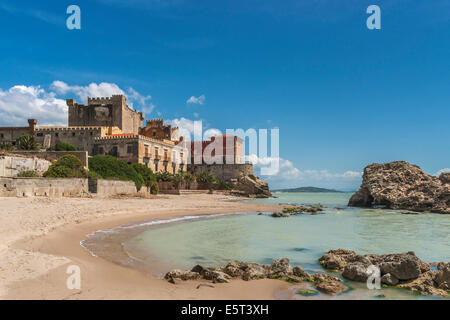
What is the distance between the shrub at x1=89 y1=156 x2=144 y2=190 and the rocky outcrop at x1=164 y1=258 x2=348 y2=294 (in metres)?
27.2

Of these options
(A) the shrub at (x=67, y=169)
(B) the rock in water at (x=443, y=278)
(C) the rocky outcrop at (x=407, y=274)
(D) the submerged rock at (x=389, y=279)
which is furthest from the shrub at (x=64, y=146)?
(B) the rock in water at (x=443, y=278)

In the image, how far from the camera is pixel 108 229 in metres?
15.4

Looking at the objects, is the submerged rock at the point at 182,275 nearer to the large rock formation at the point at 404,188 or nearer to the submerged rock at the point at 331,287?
the submerged rock at the point at 331,287

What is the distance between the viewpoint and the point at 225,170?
6531cm

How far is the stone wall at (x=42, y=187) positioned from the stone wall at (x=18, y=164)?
5928 mm

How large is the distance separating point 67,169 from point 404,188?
36.7m

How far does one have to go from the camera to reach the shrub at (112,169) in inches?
1316

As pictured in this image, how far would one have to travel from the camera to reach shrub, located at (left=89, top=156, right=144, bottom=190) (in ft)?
110

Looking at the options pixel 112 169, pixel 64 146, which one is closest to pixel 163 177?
pixel 64 146

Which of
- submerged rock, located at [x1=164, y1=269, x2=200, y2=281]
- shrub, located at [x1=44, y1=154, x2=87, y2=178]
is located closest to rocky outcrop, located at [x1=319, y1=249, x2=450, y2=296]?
submerged rock, located at [x1=164, y1=269, x2=200, y2=281]

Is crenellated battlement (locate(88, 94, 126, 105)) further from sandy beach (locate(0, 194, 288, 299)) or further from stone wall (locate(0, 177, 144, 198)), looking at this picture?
sandy beach (locate(0, 194, 288, 299))

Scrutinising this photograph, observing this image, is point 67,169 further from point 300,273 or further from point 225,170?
point 225,170
